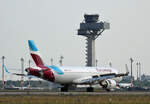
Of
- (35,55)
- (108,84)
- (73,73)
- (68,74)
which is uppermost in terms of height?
(35,55)

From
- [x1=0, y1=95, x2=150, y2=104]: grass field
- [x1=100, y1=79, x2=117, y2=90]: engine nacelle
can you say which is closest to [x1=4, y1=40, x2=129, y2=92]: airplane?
[x1=100, y1=79, x2=117, y2=90]: engine nacelle

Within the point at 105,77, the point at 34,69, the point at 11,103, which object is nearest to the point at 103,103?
the point at 11,103

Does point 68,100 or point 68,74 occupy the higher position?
point 68,74

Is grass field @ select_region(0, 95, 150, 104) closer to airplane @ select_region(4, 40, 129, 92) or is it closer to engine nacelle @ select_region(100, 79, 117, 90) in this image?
airplane @ select_region(4, 40, 129, 92)

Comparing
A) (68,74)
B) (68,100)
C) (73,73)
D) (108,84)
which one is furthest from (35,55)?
(68,100)

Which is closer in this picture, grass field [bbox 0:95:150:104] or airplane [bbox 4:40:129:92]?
grass field [bbox 0:95:150:104]

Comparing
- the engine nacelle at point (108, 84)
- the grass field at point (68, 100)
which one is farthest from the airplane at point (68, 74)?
the grass field at point (68, 100)

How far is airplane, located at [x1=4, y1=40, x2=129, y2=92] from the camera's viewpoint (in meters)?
89.8

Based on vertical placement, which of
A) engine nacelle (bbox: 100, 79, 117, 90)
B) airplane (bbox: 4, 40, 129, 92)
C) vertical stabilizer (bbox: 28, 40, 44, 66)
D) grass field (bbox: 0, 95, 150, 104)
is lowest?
grass field (bbox: 0, 95, 150, 104)

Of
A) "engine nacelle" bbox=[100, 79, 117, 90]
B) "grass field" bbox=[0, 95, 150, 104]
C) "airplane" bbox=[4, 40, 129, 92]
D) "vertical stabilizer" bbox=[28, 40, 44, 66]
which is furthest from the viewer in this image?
"engine nacelle" bbox=[100, 79, 117, 90]

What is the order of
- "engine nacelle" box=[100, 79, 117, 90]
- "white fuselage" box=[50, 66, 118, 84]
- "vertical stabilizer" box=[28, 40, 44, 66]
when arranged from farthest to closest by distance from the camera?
"engine nacelle" box=[100, 79, 117, 90], "white fuselage" box=[50, 66, 118, 84], "vertical stabilizer" box=[28, 40, 44, 66]

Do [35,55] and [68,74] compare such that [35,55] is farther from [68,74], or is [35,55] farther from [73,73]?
[73,73]

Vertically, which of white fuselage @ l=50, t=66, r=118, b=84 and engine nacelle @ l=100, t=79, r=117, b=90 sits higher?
white fuselage @ l=50, t=66, r=118, b=84

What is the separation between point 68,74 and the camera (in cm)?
9400
